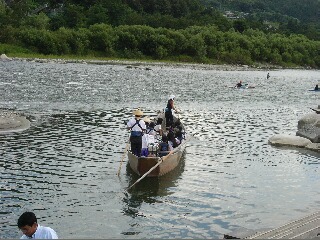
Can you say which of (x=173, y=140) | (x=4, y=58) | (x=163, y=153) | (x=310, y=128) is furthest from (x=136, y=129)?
(x=4, y=58)

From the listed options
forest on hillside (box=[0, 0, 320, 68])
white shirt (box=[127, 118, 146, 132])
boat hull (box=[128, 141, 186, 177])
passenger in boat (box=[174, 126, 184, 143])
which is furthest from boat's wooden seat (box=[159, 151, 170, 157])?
forest on hillside (box=[0, 0, 320, 68])

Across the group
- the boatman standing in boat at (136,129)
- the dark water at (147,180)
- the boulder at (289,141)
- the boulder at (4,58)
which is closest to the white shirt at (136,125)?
the boatman standing in boat at (136,129)

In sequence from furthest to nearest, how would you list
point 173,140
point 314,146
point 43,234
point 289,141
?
point 289,141 → point 314,146 → point 173,140 → point 43,234

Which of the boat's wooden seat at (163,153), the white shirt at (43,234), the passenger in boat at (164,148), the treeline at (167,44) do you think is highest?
the treeline at (167,44)

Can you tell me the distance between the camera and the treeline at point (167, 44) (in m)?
134

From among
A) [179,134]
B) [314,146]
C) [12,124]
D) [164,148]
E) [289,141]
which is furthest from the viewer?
[12,124]

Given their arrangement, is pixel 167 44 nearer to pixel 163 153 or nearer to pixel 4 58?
pixel 4 58

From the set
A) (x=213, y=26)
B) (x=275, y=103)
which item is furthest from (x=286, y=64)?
(x=275, y=103)

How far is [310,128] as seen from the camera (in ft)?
121

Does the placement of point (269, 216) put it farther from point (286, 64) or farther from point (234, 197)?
point (286, 64)

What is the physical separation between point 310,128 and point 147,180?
55.7 feet

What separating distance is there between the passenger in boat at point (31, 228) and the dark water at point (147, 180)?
23.5 ft

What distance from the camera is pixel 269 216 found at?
20516mm

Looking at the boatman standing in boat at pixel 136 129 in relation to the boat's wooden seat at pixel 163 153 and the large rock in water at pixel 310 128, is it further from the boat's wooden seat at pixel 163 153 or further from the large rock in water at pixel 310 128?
the large rock in water at pixel 310 128
